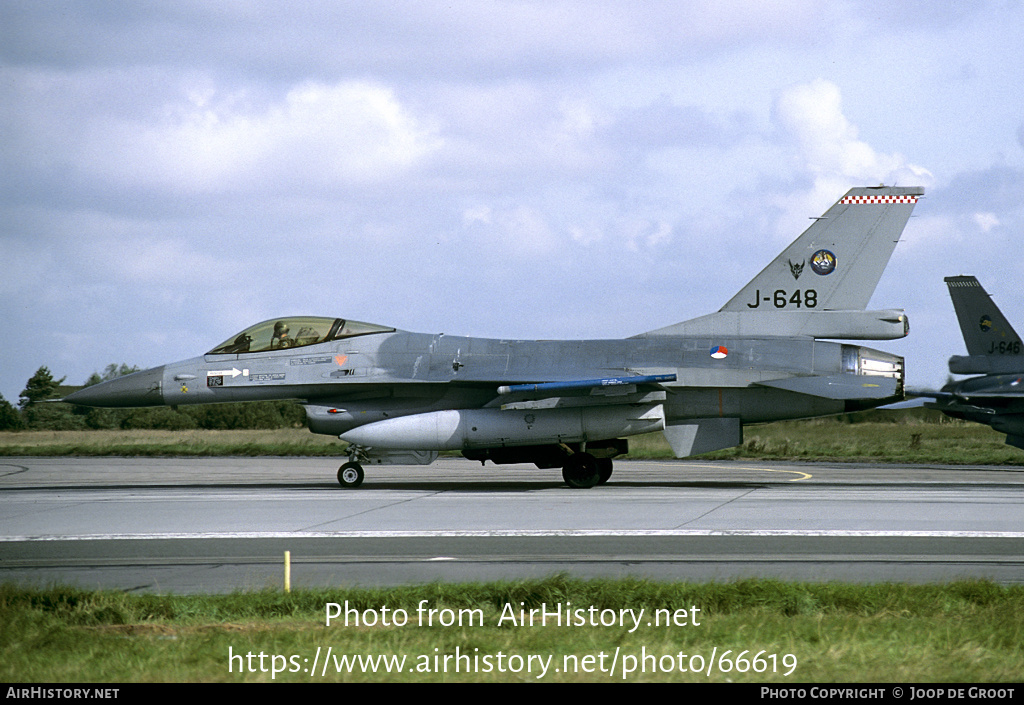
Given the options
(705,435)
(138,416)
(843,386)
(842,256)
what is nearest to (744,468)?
(705,435)

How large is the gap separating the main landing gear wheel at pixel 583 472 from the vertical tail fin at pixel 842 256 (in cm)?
423

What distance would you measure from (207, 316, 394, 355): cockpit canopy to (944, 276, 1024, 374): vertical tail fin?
1797 centimetres

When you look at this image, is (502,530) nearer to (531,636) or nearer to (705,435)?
(531,636)

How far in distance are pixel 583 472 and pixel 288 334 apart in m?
6.18

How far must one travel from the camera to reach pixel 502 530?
38.2 ft

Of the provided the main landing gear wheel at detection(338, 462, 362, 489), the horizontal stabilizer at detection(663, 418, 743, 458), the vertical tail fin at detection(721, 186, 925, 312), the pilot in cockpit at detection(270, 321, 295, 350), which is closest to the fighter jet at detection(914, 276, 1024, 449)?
the vertical tail fin at detection(721, 186, 925, 312)

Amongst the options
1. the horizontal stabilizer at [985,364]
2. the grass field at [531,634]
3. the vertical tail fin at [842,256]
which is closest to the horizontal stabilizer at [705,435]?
the vertical tail fin at [842,256]

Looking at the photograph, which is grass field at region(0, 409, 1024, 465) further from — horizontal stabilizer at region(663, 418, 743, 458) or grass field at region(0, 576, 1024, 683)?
grass field at region(0, 576, 1024, 683)

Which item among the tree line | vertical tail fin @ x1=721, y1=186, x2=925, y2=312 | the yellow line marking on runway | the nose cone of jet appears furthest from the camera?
the tree line

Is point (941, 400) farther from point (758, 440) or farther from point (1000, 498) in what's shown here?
point (1000, 498)

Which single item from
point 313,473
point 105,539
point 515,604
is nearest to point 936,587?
point 515,604

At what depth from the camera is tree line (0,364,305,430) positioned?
37.2 metres

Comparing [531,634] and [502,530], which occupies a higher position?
[531,634]

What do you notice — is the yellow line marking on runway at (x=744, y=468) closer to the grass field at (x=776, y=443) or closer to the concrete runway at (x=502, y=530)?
the concrete runway at (x=502, y=530)
